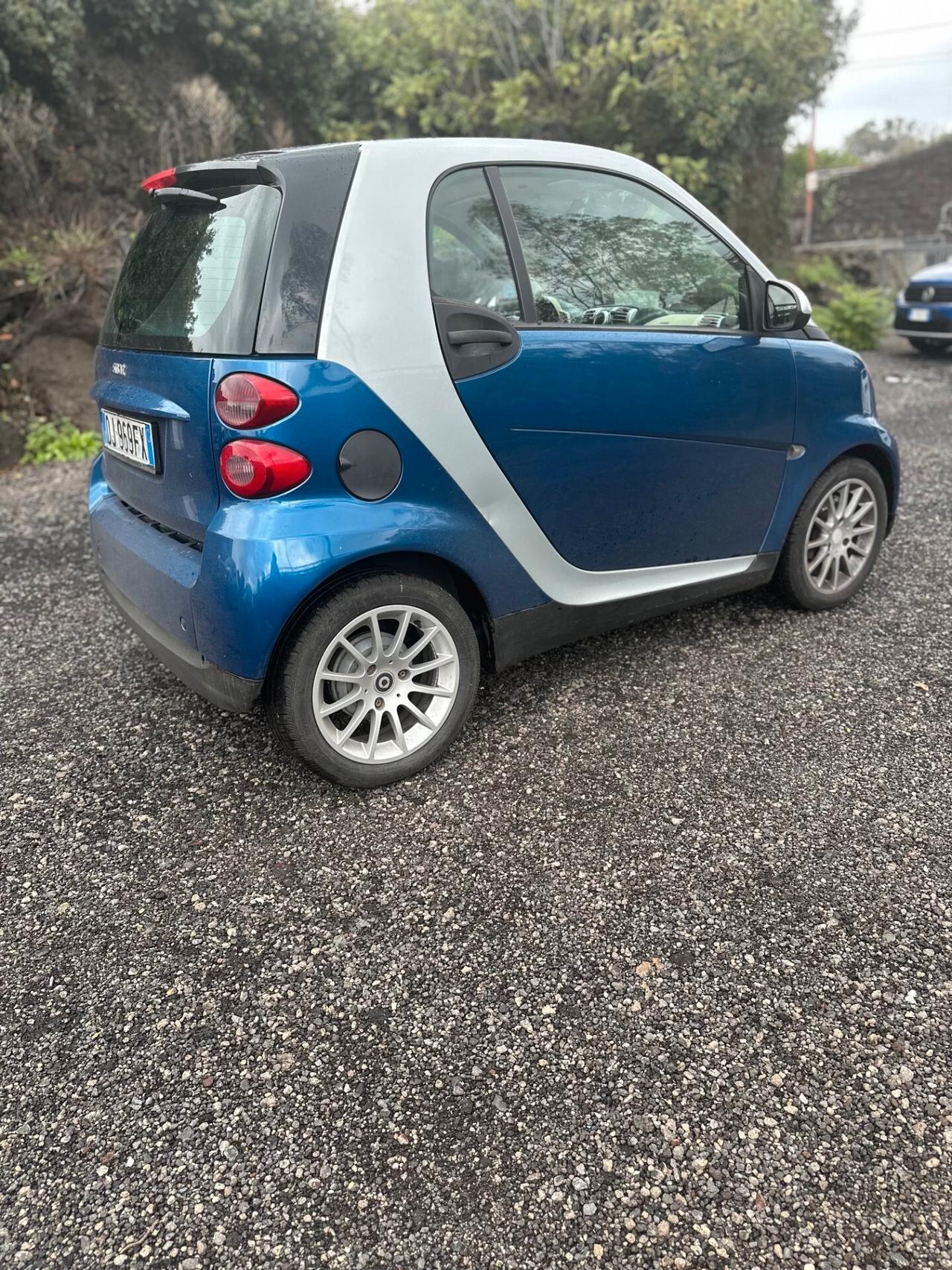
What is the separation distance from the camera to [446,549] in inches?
Result: 106

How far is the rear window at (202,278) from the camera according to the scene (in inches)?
94.6

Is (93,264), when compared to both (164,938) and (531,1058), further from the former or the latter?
(531,1058)

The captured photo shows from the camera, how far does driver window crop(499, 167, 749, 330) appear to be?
2846 millimetres

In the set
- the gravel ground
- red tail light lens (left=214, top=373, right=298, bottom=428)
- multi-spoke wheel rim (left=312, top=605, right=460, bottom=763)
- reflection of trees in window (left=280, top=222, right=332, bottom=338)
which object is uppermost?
reflection of trees in window (left=280, top=222, right=332, bottom=338)

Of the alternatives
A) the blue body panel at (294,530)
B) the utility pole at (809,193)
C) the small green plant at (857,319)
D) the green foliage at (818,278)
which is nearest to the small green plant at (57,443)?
the blue body panel at (294,530)

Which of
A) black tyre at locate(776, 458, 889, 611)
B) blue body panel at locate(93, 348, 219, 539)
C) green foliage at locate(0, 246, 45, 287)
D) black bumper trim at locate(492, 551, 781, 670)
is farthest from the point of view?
green foliage at locate(0, 246, 45, 287)

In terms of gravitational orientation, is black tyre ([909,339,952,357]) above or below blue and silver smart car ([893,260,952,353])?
below

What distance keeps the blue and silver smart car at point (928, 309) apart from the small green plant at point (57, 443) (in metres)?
9.10

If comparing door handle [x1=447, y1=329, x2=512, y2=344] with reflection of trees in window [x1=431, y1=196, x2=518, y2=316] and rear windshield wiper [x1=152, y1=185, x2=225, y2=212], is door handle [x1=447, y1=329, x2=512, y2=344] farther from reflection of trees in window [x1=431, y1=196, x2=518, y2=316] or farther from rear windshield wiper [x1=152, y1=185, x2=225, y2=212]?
rear windshield wiper [x1=152, y1=185, x2=225, y2=212]

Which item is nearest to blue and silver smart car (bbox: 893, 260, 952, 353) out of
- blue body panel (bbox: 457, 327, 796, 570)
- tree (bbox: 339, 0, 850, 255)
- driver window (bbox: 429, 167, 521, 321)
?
tree (bbox: 339, 0, 850, 255)

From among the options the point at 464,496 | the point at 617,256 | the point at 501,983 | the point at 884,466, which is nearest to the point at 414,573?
the point at 464,496

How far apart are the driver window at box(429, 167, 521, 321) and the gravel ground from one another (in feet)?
4.62

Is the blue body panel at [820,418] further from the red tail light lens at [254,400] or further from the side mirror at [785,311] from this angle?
the red tail light lens at [254,400]

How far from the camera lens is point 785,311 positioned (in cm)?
335
